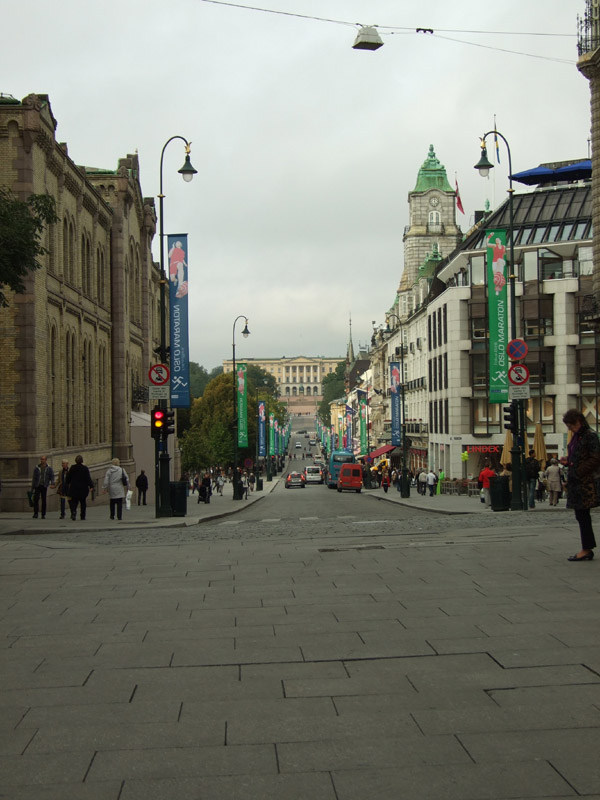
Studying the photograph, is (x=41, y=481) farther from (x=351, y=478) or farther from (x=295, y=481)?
(x=295, y=481)

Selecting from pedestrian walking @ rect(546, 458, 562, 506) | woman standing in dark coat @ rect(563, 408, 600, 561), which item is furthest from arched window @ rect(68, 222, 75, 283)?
woman standing in dark coat @ rect(563, 408, 600, 561)

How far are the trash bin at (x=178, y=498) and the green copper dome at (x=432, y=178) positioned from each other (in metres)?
83.7

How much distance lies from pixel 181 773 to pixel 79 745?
0.84 metres

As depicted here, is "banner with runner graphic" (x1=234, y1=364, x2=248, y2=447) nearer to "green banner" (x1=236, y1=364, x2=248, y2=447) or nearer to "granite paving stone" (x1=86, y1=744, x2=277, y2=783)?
"green banner" (x1=236, y1=364, x2=248, y2=447)

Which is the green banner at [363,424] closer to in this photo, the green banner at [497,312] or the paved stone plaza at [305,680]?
the green banner at [497,312]

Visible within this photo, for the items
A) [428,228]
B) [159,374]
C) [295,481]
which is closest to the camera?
[159,374]

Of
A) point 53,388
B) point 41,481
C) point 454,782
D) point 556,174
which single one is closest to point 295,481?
point 556,174

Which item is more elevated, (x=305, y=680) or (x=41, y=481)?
(x=41, y=481)

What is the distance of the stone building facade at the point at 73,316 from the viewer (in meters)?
30.8

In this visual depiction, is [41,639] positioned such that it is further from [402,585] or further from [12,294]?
[12,294]

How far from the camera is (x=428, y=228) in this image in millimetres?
104938

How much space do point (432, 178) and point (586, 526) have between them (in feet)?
330

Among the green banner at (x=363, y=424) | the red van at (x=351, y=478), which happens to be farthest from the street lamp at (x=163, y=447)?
the green banner at (x=363, y=424)

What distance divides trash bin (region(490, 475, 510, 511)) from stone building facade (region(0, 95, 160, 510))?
48.0ft
